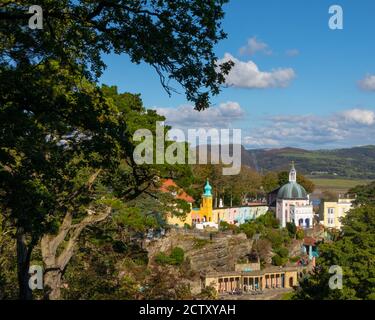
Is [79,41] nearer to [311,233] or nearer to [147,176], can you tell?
[147,176]

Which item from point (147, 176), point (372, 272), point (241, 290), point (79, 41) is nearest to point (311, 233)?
point (241, 290)

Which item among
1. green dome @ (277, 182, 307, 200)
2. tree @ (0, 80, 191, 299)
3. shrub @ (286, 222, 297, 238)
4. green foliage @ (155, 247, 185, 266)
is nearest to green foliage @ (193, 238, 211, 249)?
green foliage @ (155, 247, 185, 266)

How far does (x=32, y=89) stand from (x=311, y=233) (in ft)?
159

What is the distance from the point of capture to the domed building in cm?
5703

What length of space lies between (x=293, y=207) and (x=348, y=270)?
120 feet

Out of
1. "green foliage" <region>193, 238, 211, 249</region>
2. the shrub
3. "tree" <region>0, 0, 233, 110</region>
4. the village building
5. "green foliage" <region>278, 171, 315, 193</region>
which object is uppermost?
"green foliage" <region>278, 171, 315, 193</region>

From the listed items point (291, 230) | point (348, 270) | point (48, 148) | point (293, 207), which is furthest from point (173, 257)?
point (293, 207)

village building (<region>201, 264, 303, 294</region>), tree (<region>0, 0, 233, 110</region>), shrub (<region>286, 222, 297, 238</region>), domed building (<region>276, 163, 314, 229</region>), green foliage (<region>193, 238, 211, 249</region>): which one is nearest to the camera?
tree (<region>0, 0, 233, 110</region>)

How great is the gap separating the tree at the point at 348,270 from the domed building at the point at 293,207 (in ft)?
106

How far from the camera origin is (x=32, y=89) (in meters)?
6.58

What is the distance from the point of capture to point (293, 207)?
5688 centimetres

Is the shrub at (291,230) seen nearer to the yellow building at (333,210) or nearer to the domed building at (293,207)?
the domed building at (293,207)

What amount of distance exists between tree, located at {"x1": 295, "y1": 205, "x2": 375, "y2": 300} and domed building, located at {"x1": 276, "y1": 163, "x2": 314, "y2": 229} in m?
32.4

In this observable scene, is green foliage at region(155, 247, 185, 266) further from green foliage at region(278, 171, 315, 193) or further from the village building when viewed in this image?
green foliage at region(278, 171, 315, 193)
